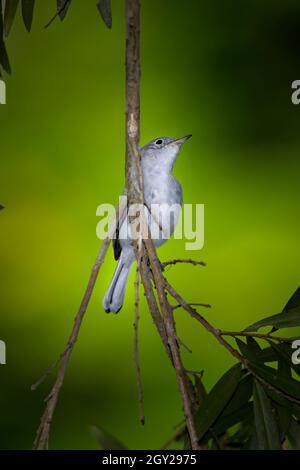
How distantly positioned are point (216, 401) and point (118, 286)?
0.84m

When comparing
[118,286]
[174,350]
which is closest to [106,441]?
[174,350]

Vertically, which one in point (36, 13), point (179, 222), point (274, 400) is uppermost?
point (36, 13)

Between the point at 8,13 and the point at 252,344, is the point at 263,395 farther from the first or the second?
the point at 8,13

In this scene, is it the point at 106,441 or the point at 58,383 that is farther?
the point at 106,441

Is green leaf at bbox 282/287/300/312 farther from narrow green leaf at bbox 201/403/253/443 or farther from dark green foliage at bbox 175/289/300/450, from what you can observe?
narrow green leaf at bbox 201/403/253/443

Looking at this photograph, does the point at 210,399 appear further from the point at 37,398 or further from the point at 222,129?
the point at 222,129

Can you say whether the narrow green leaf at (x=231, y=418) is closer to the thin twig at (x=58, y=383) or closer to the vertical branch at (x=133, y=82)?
the thin twig at (x=58, y=383)

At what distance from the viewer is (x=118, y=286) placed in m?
1.98

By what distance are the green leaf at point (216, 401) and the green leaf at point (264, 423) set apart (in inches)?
2.2

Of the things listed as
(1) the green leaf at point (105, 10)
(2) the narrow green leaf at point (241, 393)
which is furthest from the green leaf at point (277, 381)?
(1) the green leaf at point (105, 10)

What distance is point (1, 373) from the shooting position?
2.02m

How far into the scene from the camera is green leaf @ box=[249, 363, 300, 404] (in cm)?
117

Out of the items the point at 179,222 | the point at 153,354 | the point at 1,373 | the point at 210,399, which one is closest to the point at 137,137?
the point at 210,399
